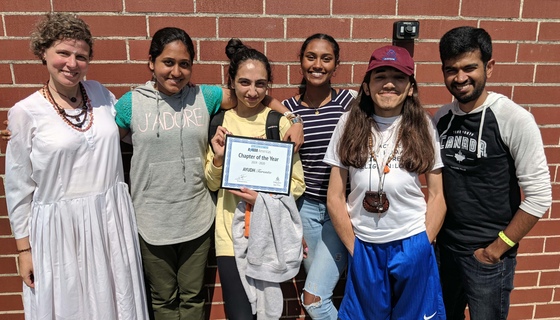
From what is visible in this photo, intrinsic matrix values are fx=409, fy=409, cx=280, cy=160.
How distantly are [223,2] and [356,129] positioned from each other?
3.99 feet

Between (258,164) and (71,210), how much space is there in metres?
1.04

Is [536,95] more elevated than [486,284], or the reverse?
[536,95]

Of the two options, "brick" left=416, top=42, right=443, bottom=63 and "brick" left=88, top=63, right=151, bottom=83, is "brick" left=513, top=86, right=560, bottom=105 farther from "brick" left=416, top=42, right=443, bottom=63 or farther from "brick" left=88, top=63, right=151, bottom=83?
"brick" left=88, top=63, right=151, bottom=83

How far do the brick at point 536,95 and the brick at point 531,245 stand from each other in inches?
41.5

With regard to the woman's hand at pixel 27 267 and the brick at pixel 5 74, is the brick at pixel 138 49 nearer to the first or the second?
the brick at pixel 5 74

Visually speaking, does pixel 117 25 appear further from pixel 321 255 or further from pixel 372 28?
pixel 321 255

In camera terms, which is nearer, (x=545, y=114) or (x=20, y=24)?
(x=20, y=24)

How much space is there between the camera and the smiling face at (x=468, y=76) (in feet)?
7.11

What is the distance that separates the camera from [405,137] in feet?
7.25

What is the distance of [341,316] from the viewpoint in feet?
8.03

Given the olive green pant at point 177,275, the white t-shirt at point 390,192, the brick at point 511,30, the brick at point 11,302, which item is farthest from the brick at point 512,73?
the brick at point 11,302

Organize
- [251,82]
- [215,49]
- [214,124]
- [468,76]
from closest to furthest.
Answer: [468,76] < [251,82] < [214,124] < [215,49]

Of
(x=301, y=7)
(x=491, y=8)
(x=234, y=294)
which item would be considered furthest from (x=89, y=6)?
(x=491, y=8)

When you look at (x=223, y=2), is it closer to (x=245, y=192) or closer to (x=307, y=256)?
(x=245, y=192)
